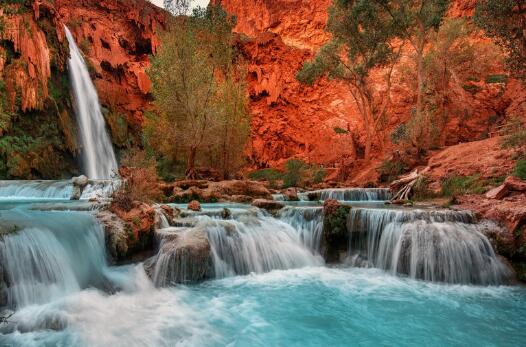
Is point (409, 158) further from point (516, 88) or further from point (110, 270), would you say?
point (110, 270)

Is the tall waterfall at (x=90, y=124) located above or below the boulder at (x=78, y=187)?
above

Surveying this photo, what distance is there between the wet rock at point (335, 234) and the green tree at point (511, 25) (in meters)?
8.99

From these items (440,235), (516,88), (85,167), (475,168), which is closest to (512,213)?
(440,235)

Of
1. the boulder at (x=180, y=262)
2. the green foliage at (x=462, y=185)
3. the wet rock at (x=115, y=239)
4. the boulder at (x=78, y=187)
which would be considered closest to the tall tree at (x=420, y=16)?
the green foliage at (x=462, y=185)

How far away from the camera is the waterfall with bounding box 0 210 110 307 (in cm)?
488

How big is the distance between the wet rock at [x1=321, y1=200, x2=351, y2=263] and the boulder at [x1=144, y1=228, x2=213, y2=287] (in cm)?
315

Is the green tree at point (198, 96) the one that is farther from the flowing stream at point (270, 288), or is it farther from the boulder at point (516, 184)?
the boulder at point (516, 184)

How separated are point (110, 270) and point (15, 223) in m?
1.73

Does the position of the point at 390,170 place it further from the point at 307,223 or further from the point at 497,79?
the point at 497,79

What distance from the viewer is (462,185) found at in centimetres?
1193

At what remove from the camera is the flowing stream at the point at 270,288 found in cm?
444

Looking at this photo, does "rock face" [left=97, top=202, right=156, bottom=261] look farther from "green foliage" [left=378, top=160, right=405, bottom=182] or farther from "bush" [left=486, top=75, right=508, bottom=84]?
"bush" [left=486, top=75, right=508, bottom=84]

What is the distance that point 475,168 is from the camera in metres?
12.6

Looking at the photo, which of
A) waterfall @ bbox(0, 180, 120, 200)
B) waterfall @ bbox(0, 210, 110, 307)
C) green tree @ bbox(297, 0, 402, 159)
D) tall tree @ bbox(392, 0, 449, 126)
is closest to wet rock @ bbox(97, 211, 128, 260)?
waterfall @ bbox(0, 210, 110, 307)
